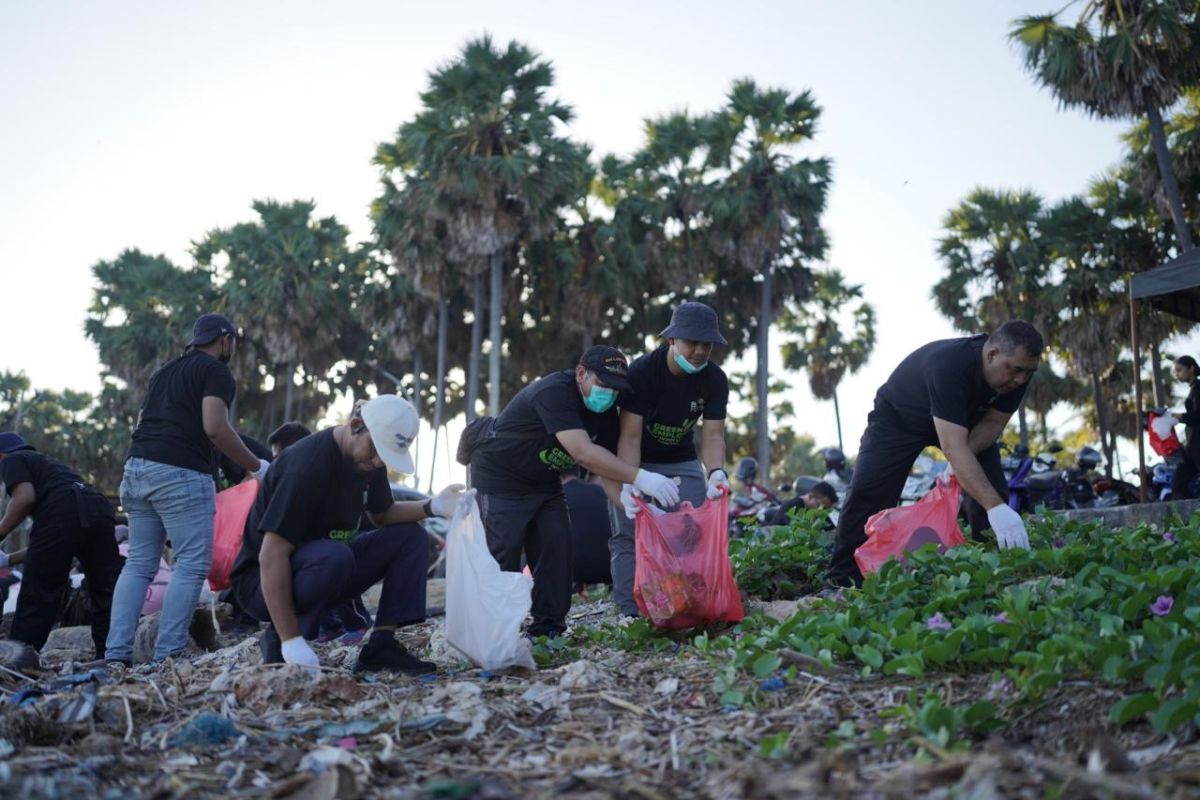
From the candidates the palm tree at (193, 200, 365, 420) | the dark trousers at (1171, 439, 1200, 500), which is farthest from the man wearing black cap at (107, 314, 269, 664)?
the palm tree at (193, 200, 365, 420)

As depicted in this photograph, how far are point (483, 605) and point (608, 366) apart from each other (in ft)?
4.04

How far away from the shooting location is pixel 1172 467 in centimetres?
997

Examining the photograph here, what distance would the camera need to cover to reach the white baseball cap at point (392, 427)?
380 centimetres

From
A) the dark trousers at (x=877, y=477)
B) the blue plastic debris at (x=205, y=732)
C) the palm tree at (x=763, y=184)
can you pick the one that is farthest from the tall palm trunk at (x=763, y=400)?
the blue plastic debris at (x=205, y=732)

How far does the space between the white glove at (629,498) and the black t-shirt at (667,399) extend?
433mm

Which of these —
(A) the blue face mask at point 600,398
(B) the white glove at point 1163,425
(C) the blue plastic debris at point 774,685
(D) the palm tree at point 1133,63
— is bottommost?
(C) the blue plastic debris at point 774,685

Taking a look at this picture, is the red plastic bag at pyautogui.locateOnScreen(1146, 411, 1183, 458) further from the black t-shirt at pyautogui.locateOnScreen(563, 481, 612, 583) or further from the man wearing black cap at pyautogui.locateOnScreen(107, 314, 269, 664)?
the man wearing black cap at pyautogui.locateOnScreen(107, 314, 269, 664)

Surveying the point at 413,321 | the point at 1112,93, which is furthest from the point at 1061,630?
the point at 413,321

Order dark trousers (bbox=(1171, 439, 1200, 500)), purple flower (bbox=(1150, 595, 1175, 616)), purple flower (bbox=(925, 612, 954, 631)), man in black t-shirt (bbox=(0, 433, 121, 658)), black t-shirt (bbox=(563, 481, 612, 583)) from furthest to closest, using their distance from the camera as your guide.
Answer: dark trousers (bbox=(1171, 439, 1200, 500)) < black t-shirt (bbox=(563, 481, 612, 583)) < man in black t-shirt (bbox=(0, 433, 121, 658)) < purple flower (bbox=(925, 612, 954, 631)) < purple flower (bbox=(1150, 595, 1175, 616))

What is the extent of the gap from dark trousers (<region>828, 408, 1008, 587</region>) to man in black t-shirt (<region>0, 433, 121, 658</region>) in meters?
3.89

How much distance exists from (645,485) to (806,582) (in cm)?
147

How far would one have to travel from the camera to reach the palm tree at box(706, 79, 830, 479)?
22.7 m

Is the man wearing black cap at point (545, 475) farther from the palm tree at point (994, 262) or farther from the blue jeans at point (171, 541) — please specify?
the palm tree at point (994, 262)

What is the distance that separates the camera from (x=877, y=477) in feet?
16.8
